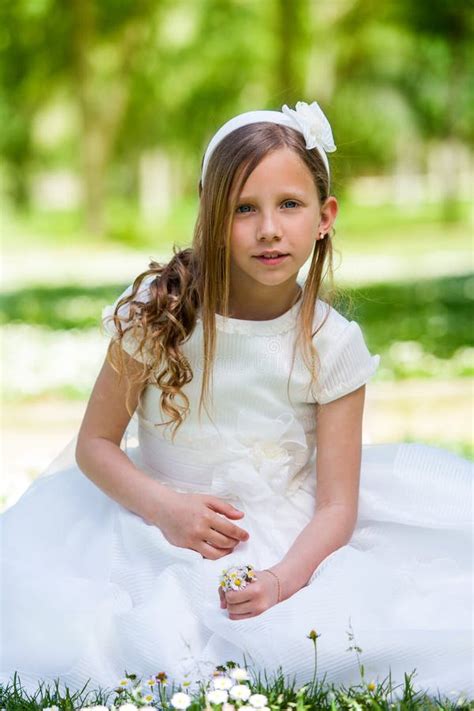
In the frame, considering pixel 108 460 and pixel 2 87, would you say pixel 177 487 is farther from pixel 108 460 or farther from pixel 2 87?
pixel 2 87

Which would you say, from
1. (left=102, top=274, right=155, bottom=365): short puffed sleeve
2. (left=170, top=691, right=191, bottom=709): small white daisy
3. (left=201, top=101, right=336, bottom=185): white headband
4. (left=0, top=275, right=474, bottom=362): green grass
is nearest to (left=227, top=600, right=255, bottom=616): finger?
(left=170, top=691, right=191, bottom=709): small white daisy

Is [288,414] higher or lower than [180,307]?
lower

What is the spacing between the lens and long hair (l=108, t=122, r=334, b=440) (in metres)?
2.41

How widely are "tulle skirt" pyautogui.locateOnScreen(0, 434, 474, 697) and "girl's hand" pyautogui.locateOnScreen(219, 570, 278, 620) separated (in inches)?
1.3

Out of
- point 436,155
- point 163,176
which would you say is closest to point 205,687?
point 163,176

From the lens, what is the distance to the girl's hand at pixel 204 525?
2389mm

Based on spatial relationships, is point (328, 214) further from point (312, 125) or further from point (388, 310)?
point (388, 310)

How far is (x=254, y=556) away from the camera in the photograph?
8.05ft

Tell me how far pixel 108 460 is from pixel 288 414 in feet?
1.48

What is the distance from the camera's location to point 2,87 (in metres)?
21.0

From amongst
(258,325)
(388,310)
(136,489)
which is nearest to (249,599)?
(136,489)

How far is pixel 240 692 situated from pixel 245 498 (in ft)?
2.24

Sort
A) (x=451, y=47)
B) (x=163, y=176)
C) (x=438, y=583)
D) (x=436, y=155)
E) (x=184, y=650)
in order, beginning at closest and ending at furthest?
(x=184, y=650) < (x=438, y=583) < (x=451, y=47) < (x=163, y=176) < (x=436, y=155)

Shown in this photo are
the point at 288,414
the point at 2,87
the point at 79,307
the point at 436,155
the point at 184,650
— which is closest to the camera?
the point at 184,650
